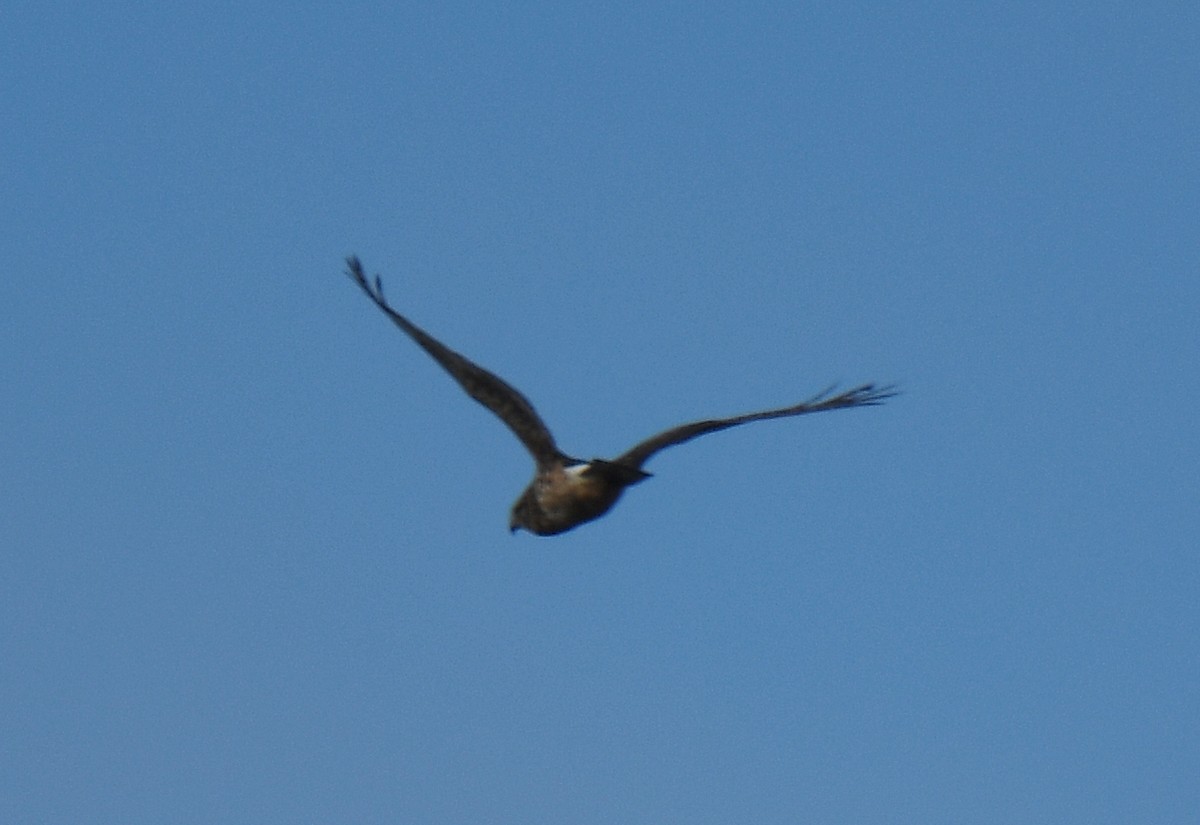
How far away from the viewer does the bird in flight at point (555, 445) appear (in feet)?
54.9

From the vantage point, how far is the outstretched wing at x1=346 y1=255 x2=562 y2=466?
17234 millimetres

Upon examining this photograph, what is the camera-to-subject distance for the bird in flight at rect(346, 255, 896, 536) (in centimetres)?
1672

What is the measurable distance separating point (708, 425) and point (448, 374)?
224 cm

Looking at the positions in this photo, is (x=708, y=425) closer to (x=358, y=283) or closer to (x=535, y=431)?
(x=535, y=431)

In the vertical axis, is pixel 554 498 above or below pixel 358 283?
below

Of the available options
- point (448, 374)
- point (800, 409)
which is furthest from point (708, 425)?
point (448, 374)

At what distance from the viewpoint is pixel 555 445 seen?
17.5m

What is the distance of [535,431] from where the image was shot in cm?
1755

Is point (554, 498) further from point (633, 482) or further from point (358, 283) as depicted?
point (358, 283)

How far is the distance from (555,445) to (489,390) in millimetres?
731

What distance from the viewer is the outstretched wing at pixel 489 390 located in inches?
679

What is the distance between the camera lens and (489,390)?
1736cm

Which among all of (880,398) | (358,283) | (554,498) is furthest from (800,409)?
(358,283)

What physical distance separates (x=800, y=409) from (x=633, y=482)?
1.43 metres
